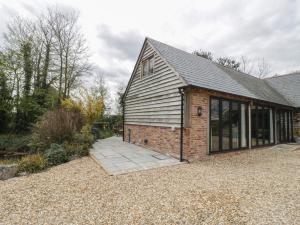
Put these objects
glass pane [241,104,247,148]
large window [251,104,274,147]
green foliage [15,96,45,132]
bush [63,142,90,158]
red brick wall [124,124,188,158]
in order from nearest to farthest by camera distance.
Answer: red brick wall [124,124,188,158] → bush [63,142,90,158] → glass pane [241,104,247,148] → large window [251,104,274,147] → green foliage [15,96,45,132]

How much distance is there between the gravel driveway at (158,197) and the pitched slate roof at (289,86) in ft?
32.2

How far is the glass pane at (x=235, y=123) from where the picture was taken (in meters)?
7.89

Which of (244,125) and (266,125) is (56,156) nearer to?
(244,125)

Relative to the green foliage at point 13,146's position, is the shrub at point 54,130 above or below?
above

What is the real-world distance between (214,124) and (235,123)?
1398 mm

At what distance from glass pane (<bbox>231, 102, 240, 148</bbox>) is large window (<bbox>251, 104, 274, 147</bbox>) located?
1.57 metres

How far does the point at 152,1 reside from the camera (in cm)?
793

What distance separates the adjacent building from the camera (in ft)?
22.0

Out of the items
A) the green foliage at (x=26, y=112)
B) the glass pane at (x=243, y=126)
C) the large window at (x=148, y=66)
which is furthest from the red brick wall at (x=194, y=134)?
the green foliage at (x=26, y=112)

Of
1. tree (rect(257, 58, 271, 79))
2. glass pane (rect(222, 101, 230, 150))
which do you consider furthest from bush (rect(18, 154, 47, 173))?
tree (rect(257, 58, 271, 79))

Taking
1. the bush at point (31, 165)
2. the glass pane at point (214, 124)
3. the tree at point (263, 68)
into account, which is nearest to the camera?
the bush at point (31, 165)

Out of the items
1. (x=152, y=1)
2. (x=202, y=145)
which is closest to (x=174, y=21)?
(x=152, y=1)

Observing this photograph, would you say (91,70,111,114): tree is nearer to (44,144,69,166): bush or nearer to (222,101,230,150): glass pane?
(44,144,69,166): bush

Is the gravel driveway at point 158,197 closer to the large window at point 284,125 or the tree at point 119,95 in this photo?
the large window at point 284,125
